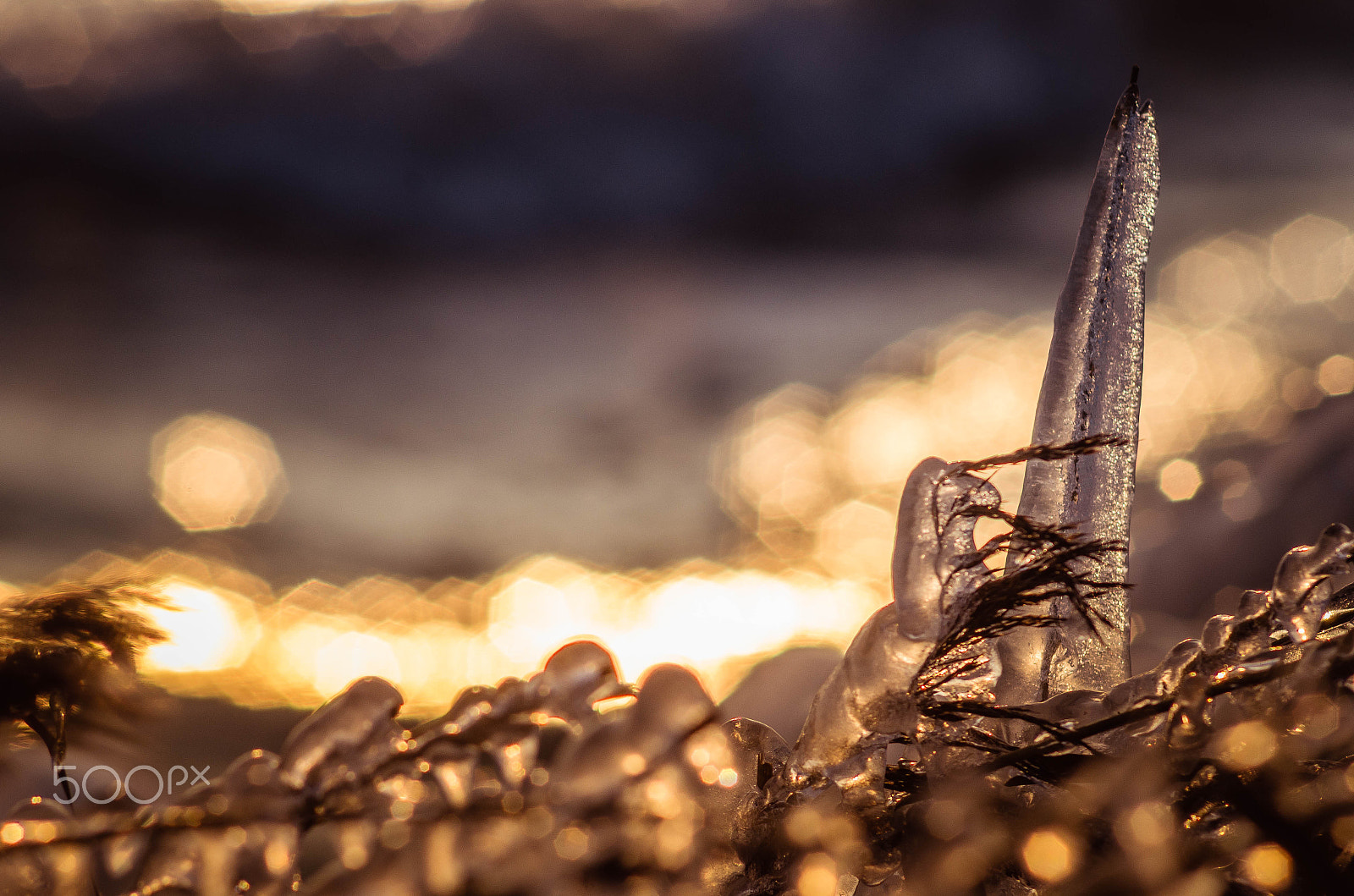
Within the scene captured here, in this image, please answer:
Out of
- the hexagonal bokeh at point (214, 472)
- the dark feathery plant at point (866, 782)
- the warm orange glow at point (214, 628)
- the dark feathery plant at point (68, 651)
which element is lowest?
the dark feathery plant at point (866, 782)

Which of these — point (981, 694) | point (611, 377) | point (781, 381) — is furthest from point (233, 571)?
point (981, 694)

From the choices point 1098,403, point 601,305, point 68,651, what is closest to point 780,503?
point 601,305

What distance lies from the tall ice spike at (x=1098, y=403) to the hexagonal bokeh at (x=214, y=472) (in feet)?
1.77

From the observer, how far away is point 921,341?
665mm

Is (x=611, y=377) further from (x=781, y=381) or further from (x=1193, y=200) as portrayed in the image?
(x=1193, y=200)

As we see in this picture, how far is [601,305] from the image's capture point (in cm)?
65

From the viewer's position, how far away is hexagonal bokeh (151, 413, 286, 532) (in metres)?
0.58

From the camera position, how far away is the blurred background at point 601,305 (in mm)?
558

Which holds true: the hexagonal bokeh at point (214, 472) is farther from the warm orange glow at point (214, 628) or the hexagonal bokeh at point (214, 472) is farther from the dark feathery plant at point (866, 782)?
the dark feathery plant at point (866, 782)

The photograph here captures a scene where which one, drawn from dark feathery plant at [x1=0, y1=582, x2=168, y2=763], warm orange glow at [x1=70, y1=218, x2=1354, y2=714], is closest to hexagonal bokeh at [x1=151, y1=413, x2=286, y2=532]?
warm orange glow at [x1=70, y1=218, x2=1354, y2=714]

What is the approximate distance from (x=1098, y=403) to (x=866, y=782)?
180mm

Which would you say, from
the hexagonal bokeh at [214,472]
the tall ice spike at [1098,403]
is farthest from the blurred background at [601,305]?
the tall ice spike at [1098,403]

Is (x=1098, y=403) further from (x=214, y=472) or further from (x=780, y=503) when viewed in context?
(x=214, y=472)

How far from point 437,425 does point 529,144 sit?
237 mm
